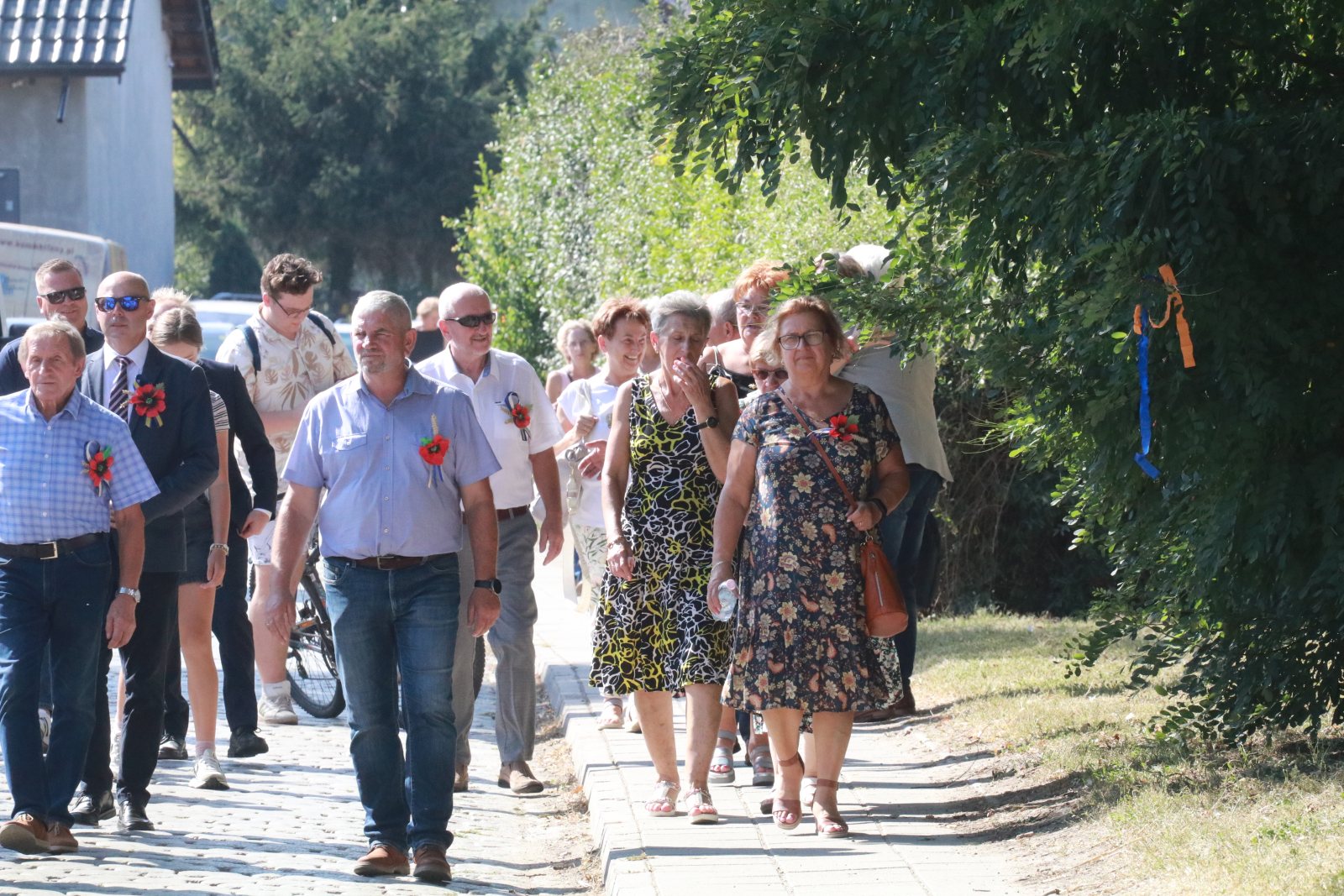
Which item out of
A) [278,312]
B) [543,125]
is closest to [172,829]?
[278,312]

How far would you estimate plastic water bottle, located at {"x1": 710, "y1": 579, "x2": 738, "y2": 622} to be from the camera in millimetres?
6660

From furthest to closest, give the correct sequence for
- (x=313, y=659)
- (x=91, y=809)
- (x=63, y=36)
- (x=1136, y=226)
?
(x=63, y=36) → (x=313, y=659) → (x=91, y=809) → (x=1136, y=226)

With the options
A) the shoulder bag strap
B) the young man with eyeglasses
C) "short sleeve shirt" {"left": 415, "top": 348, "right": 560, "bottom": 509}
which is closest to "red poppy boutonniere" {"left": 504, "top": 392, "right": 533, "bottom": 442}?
"short sleeve shirt" {"left": 415, "top": 348, "right": 560, "bottom": 509}

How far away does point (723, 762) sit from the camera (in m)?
7.79

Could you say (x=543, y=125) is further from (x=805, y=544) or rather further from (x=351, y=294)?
(x=351, y=294)

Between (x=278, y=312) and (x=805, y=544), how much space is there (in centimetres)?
363

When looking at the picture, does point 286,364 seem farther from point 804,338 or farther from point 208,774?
point 804,338

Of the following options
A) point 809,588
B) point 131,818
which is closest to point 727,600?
point 809,588

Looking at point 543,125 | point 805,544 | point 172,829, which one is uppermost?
point 543,125

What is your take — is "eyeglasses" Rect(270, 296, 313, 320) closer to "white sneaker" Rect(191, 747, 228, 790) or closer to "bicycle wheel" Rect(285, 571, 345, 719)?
"bicycle wheel" Rect(285, 571, 345, 719)

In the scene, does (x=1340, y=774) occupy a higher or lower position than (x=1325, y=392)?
lower

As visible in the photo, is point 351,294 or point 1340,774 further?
point 351,294

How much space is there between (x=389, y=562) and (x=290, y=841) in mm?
1389

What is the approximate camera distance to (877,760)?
812 centimetres
